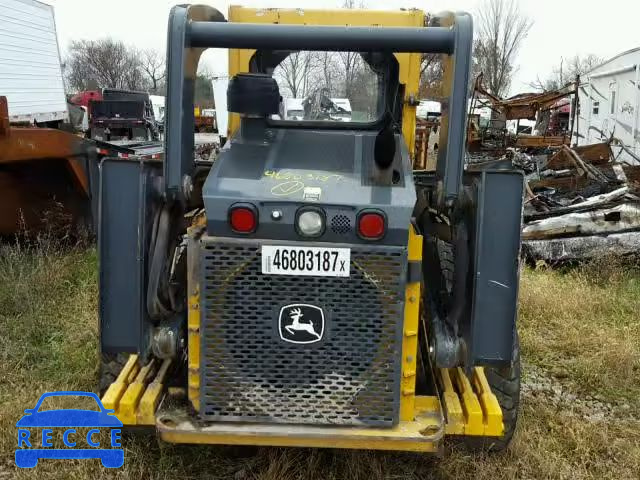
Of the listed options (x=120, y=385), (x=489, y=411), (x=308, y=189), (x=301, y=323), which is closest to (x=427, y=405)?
(x=489, y=411)

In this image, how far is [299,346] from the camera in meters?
2.74

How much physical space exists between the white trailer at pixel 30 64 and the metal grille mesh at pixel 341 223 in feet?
22.6

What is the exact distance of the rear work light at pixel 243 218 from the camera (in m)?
2.59

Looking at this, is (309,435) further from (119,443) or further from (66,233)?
(66,233)

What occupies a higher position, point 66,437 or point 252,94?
point 252,94

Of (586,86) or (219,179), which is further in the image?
(586,86)

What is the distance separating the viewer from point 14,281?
217 inches

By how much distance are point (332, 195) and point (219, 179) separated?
1.65ft

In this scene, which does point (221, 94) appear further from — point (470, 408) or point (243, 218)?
point (470, 408)

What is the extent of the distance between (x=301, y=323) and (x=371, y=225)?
1.74 feet

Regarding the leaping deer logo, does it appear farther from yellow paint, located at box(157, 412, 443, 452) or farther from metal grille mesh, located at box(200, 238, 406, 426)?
A: yellow paint, located at box(157, 412, 443, 452)

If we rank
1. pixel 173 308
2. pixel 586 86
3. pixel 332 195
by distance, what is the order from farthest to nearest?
pixel 586 86
pixel 173 308
pixel 332 195

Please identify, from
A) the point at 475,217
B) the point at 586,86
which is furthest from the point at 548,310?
the point at 586,86

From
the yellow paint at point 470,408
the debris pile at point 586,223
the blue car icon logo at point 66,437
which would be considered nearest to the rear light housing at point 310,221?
the yellow paint at point 470,408
